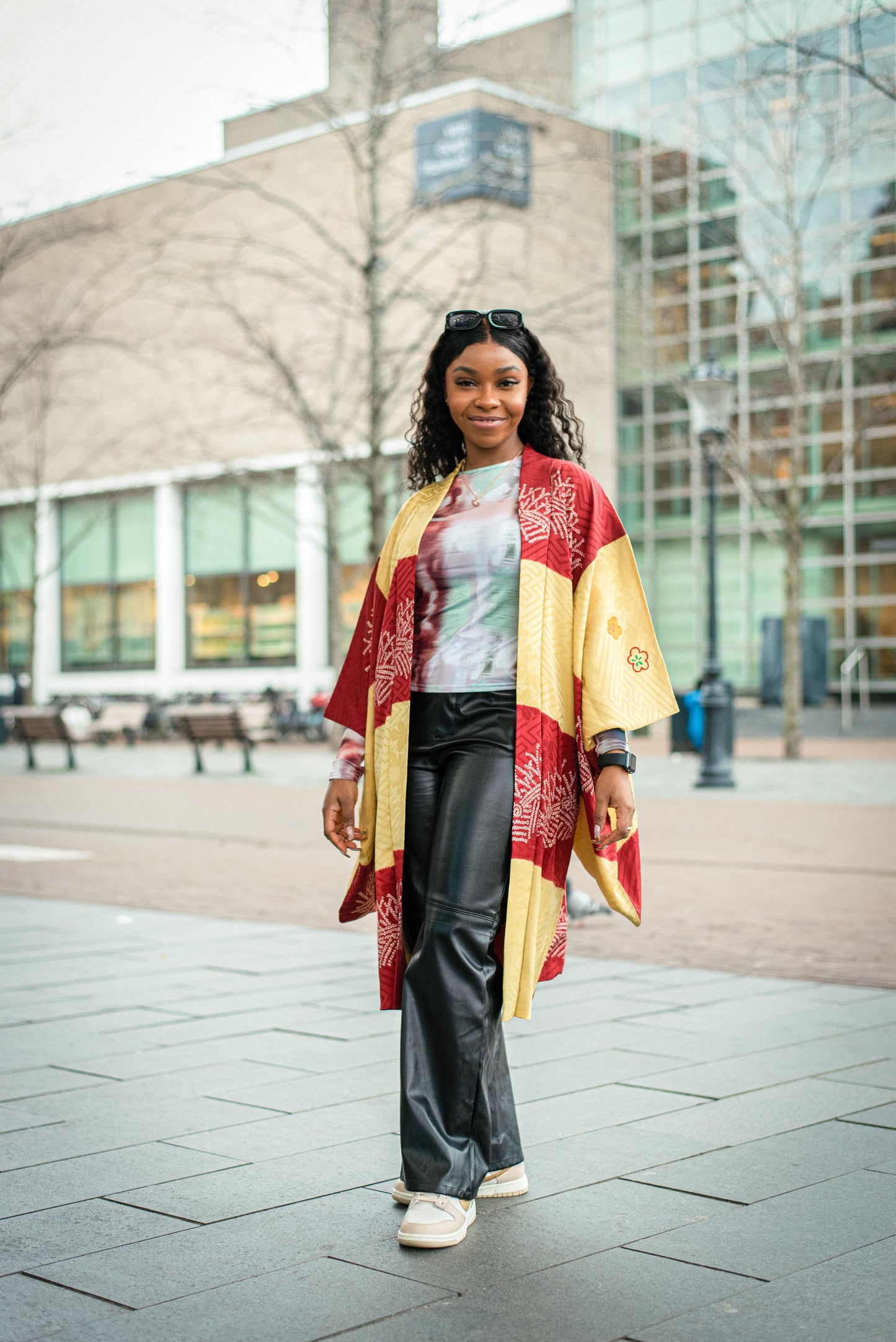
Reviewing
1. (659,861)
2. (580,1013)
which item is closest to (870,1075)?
(580,1013)

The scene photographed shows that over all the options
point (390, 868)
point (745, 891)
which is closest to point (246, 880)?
point (745, 891)

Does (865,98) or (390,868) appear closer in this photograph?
(390,868)

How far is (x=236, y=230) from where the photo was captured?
36875 mm

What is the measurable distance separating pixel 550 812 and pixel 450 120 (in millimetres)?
28923

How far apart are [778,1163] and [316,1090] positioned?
141cm

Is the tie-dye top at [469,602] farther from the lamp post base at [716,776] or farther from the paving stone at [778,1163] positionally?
the lamp post base at [716,776]

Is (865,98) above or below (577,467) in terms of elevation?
above

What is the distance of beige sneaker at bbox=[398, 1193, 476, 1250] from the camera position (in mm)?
3139

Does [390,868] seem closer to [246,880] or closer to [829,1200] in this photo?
[829,1200]

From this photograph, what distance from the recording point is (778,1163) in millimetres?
3719

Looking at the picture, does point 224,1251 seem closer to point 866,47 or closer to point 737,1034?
point 737,1034

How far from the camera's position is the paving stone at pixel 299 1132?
3.88 m

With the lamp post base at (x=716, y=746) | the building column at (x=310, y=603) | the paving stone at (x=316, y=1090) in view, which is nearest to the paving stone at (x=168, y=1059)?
the paving stone at (x=316, y=1090)

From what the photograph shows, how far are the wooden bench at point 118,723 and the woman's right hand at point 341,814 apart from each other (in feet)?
92.3
